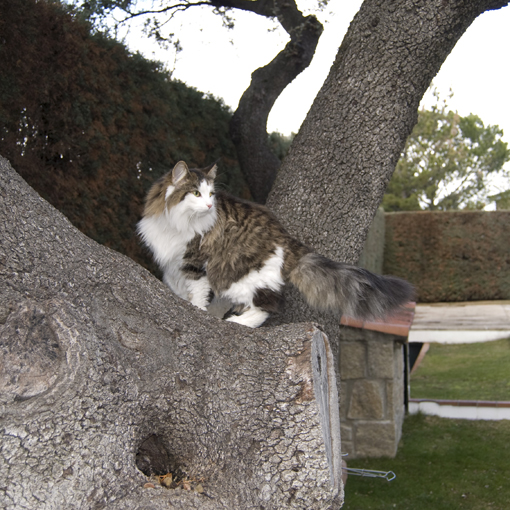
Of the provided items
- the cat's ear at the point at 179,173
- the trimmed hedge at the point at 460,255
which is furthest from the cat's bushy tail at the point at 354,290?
the trimmed hedge at the point at 460,255

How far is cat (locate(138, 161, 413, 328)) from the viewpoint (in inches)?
104

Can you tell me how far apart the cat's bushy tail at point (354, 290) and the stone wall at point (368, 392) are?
288 centimetres

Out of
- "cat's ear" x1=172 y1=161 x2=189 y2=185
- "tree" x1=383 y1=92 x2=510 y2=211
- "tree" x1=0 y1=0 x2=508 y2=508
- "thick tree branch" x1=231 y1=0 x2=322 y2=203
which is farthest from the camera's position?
"tree" x1=383 y1=92 x2=510 y2=211

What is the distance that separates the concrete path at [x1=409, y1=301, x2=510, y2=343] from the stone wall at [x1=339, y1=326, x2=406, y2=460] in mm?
4817

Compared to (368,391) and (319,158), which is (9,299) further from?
(368,391)

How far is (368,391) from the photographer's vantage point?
5438 millimetres

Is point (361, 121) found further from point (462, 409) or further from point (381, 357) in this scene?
point (462, 409)

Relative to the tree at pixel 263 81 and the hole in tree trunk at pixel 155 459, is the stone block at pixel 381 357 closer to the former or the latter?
the tree at pixel 263 81

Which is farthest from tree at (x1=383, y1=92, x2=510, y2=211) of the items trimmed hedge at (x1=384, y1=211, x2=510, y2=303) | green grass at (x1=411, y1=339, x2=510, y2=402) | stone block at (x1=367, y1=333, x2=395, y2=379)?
stone block at (x1=367, y1=333, x2=395, y2=379)

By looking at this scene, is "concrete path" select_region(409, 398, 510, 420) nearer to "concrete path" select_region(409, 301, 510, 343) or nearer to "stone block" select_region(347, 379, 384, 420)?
"stone block" select_region(347, 379, 384, 420)

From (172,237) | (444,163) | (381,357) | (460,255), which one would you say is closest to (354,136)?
(172,237)

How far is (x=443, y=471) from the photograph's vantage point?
206 inches

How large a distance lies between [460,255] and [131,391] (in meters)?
12.4

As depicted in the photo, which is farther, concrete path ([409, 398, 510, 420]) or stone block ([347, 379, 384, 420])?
concrete path ([409, 398, 510, 420])
